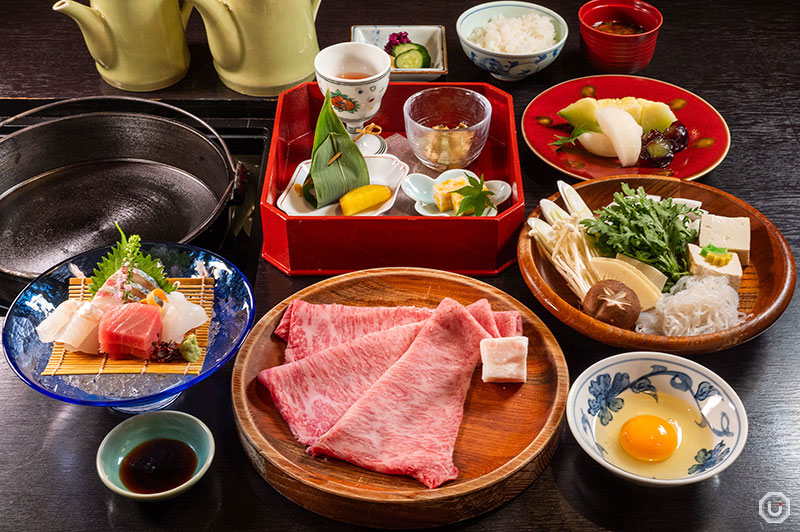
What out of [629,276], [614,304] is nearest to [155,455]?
[614,304]

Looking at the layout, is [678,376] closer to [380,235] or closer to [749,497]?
[749,497]

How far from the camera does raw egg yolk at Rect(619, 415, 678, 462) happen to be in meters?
1.22

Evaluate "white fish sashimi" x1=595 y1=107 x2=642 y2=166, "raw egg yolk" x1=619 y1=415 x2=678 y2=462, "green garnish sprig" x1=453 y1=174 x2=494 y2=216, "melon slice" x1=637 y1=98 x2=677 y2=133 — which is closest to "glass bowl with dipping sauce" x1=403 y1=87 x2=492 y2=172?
"green garnish sprig" x1=453 y1=174 x2=494 y2=216

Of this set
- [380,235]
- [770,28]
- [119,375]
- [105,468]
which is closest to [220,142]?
[380,235]

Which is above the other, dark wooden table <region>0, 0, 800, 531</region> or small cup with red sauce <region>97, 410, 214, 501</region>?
small cup with red sauce <region>97, 410, 214, 501</region>

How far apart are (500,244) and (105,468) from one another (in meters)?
0.93

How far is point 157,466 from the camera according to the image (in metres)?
1.23

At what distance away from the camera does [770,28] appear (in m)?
2.61

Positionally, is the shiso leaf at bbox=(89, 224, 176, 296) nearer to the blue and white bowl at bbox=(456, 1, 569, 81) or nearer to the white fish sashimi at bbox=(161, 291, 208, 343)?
the white fish sashimi at bbox=(161, 291, 208, 343)

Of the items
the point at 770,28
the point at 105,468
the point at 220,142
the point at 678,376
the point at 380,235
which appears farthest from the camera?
the point at 770,28

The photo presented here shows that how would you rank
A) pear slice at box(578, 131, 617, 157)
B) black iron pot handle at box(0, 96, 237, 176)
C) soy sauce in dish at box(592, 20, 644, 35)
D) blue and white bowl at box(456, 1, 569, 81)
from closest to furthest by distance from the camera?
black iron pot handle at box(0, 96, 237, 176), pear slice at box(578, 131, 617, 157), blue and white bowl at box(456, 1, 569, 81), soy sauce in dish at box(592, 20, 644, 35)

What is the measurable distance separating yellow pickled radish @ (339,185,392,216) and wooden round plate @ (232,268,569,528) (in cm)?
23

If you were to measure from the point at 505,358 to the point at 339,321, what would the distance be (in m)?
0.36

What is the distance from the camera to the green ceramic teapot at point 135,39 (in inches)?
80.7
